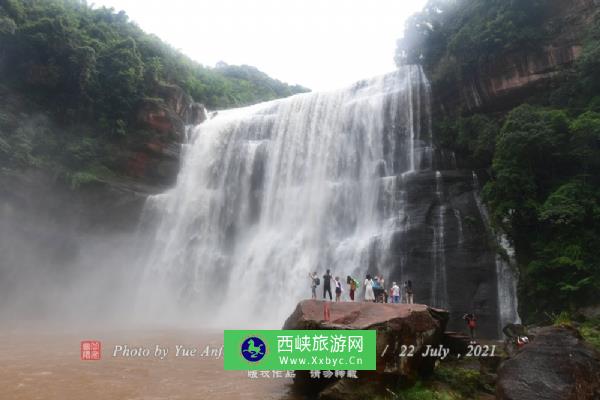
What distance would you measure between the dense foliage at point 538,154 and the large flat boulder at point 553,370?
22.4ft

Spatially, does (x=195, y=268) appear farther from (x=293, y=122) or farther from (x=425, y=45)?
(x=425, y=45)

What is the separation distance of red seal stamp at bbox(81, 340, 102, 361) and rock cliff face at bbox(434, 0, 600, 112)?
18669 millimetres

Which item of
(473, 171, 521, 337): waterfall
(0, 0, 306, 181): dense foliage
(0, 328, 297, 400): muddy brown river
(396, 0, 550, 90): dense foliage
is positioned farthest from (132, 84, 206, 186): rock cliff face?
(473, 171, 521, 337): waterfall

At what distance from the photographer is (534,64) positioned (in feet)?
62.0

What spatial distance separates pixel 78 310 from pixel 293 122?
16381 millimetres

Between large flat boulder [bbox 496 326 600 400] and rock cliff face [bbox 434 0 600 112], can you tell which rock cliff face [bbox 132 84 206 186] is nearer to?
rock cliff face [bbox 434 0 600 112]

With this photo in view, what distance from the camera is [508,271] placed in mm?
16062

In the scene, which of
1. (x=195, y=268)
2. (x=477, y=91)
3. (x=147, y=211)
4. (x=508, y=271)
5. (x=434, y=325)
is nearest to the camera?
(x=434, y=325)

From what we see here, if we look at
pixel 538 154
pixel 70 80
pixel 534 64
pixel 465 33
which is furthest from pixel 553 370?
pixel 70 80

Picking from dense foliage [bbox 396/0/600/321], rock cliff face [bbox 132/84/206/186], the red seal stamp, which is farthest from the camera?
rock cliff face [bbox 132/84/206/186]

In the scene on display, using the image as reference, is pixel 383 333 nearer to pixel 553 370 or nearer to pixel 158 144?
pixel 553 370

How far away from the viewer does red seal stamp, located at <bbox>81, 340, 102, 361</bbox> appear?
37.8ft

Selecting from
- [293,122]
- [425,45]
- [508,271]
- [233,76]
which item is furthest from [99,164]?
[233,76]

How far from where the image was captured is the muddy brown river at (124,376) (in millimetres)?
8391
